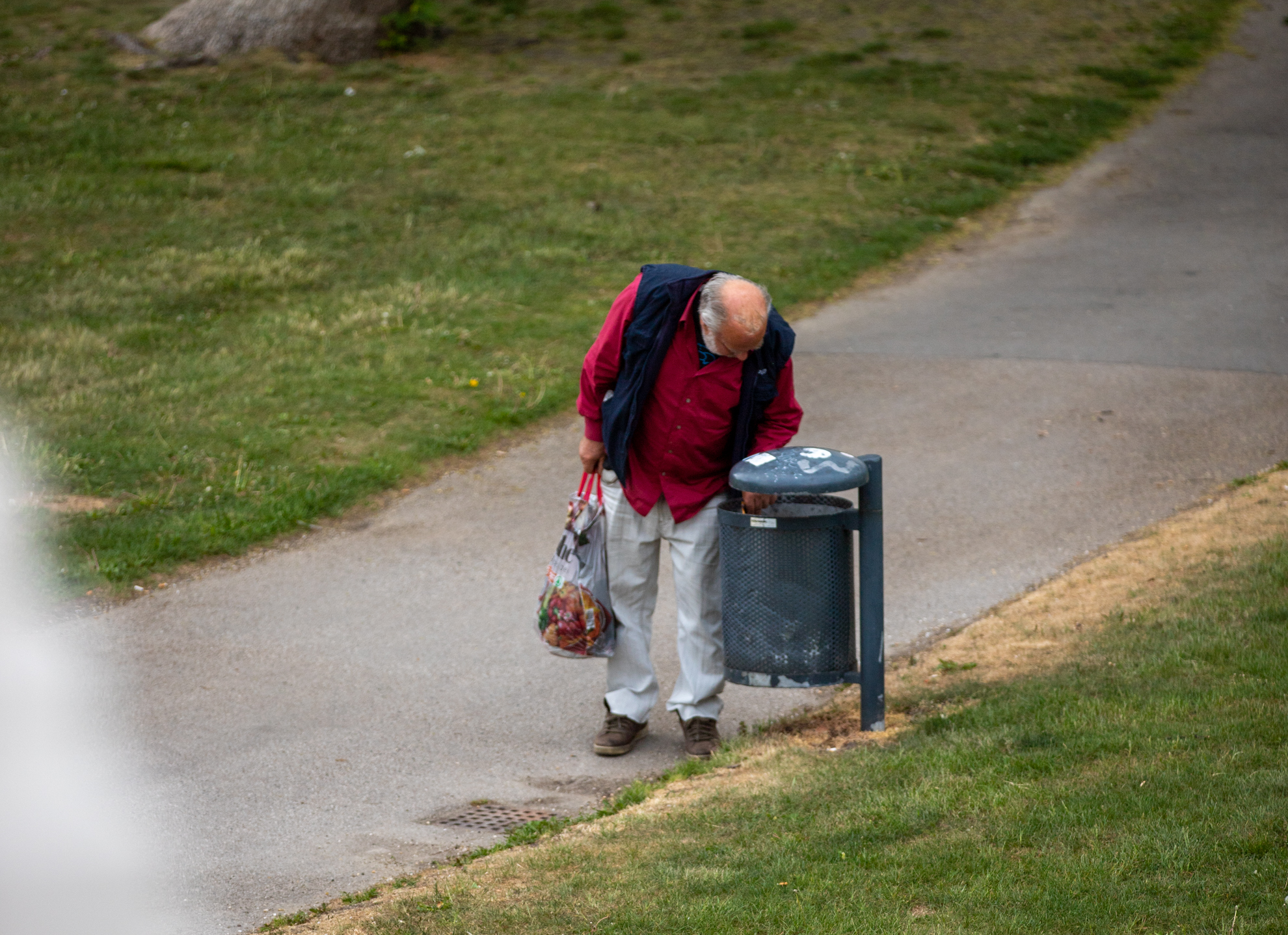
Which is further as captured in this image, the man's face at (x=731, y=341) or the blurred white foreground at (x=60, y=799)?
the man's face at (x=731, y=341)

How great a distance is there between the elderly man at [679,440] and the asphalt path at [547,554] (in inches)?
11.3

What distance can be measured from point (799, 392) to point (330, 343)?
326 cm

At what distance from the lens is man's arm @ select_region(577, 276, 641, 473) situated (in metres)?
5.11

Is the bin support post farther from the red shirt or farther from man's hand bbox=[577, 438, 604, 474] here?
man's hand bbox=[577, 438, 604, 474]

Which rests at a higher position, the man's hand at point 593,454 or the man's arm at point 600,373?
the man's arm at point 600,373

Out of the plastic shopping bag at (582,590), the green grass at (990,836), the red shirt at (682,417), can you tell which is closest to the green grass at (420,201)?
the plastic shopping bag at (582,590)

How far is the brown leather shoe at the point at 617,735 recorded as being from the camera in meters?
5.43

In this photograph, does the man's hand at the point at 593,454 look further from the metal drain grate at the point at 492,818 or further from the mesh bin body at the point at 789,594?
the metal drain grate at the point at 492,818

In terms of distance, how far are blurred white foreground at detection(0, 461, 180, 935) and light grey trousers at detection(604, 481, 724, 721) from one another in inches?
71.3

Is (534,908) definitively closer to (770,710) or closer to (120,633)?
(770,710)

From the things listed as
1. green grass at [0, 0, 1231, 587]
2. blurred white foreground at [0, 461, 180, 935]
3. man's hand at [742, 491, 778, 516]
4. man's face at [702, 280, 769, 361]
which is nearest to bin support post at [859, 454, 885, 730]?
man's hand at [742, 491, 778, 516]

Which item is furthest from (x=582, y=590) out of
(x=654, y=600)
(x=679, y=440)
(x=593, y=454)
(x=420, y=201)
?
(x=420, y=201)

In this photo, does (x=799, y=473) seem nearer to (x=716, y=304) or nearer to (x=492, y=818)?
(x=716, y=304)

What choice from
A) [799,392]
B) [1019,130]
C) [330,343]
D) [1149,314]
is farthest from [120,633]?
[1019,130]
